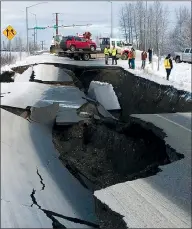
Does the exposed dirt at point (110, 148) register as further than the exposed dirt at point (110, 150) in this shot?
Yes

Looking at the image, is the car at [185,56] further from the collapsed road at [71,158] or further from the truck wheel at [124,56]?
the collapsed road at [71,158]

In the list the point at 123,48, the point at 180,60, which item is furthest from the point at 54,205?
the point at 180,60

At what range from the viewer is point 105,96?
52.9ft

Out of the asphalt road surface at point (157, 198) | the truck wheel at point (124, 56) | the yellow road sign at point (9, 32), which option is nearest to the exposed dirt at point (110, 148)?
the asphalt road surface at point (157, 198)

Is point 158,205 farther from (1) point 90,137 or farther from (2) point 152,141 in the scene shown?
(1) point 90,137

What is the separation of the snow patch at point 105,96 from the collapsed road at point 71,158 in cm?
194

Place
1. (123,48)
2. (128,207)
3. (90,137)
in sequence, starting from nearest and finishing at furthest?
1. (128,207)
2. (90,137)
3. (123,48)

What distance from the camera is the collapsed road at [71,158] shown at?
4590 mm

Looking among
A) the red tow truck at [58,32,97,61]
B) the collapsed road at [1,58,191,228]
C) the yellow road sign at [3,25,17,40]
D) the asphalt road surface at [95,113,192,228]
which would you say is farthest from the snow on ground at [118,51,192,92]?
the asphalt road surface at [95,113,192,228]

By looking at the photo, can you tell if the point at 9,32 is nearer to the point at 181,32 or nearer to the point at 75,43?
the point at 75,43

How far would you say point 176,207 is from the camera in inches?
230

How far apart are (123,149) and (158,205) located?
4.89 m

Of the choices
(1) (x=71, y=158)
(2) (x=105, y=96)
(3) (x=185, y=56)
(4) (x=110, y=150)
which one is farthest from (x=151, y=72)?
(1) (x=71, y=158)

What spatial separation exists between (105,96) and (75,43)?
1664 centimetres
